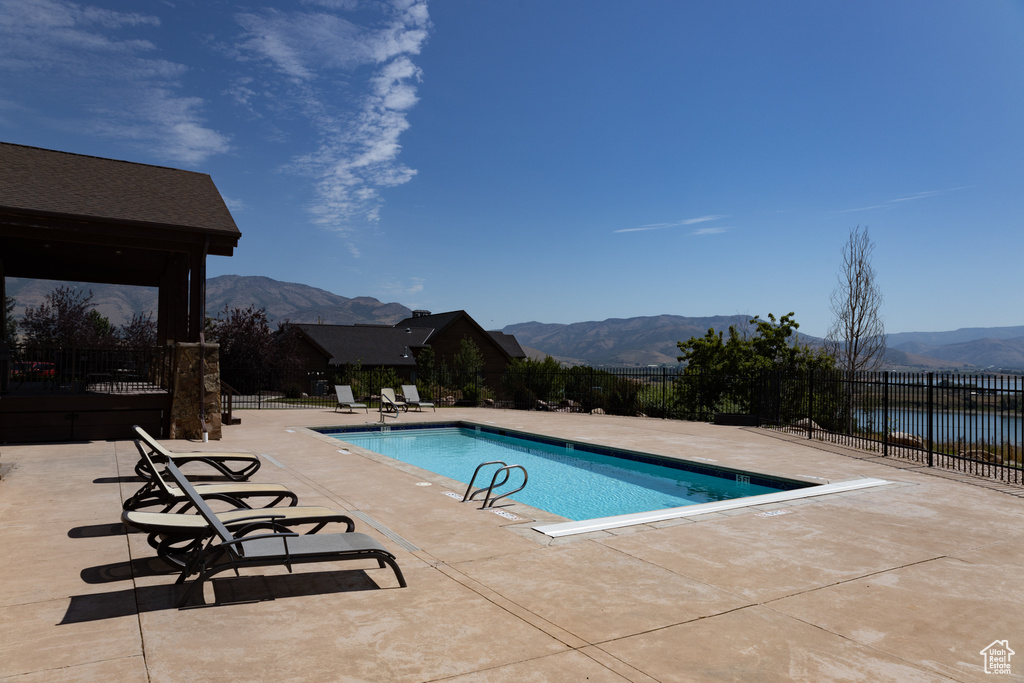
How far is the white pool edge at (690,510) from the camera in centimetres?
613

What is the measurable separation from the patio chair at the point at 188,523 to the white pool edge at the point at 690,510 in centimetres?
228

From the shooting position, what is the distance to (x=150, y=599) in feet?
13.0

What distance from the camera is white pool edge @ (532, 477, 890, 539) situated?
241 inches

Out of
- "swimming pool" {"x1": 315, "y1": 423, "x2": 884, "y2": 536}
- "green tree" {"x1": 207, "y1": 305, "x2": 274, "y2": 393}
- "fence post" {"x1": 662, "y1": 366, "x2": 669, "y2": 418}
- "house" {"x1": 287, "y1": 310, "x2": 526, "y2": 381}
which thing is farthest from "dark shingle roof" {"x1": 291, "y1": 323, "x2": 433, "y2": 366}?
"swimming pool" {"x1": 315, "y1": 423, "x2": 884, "y2": 536}

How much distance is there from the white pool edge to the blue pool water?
71 cm

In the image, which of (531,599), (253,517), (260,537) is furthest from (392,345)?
(531,599)

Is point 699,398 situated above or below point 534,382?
below

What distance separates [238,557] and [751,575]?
3789mm

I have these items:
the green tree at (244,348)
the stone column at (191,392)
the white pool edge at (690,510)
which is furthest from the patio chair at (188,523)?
the green tree at (244,348)

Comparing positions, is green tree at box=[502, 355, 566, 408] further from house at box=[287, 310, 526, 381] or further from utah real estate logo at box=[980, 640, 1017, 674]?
utah real estate logo at box=[980, 640, 1017, 674]

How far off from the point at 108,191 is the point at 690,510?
12910 mm

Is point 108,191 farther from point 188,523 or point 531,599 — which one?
point 531,599

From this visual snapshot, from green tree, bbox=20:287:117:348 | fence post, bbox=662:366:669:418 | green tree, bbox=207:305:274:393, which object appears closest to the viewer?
fence post, bbox=662:366:669:418

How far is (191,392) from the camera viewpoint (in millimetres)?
12156
